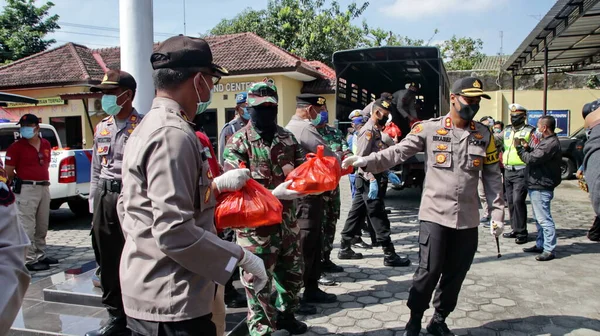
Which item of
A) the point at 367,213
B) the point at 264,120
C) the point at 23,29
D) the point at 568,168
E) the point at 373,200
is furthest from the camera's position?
the point at 23,29

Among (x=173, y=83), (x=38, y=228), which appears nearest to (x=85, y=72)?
(x=38, y=228)

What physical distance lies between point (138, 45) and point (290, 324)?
3181mm

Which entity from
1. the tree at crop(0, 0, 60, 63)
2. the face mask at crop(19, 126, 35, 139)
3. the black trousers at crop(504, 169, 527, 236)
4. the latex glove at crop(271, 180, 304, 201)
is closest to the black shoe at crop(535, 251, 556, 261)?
the black trousers at crop(504, 169, 527, 236)

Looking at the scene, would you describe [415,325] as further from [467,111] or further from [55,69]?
[55,69]

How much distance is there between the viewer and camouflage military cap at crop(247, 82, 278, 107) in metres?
3.47

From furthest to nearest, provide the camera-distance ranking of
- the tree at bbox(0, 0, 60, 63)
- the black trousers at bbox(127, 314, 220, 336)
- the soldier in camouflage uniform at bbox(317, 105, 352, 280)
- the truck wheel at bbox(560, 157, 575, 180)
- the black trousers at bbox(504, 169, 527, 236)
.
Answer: the tree at bbox(0, 0, 60, 63), the truck wheel at bbox(560, 157, 575, 180), the black trousers at bbox(504, 169, 527, 236), the soldier in camouflage uniform at bbox(317, 105, 352, 280), the black trousers at bbox(127, 314, 220, 336)

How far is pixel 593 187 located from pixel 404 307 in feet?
8.71

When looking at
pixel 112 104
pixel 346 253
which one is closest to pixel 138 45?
pixel 112 104

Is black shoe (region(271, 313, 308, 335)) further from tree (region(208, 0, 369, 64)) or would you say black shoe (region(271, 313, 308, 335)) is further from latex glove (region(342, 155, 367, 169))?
tree (region(208, 0, 369, 64))

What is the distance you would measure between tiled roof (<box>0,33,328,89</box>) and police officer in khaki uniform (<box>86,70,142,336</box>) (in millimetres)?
15264

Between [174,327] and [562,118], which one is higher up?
[562,118]

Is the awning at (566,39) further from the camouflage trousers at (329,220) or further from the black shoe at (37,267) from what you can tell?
the black shoe at (37,267)

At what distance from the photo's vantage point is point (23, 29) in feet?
81.9

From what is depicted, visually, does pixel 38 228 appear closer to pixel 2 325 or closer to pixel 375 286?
pixel 375 286
